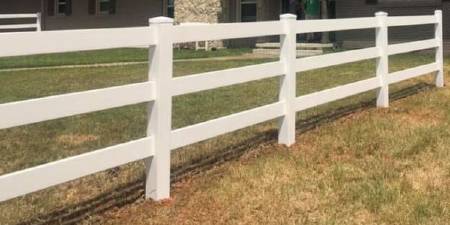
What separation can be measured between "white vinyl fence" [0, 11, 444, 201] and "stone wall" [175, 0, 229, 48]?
1568 centimetres

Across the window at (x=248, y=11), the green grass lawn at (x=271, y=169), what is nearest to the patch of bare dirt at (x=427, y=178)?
the green grass lawn at (x=271, y=169)

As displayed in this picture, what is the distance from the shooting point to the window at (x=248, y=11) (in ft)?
78.5

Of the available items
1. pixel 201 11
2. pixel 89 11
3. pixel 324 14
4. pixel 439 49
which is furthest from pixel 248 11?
pixel 439 49

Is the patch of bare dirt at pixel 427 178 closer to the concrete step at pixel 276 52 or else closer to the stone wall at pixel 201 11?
the concrete step at pixel 276 52

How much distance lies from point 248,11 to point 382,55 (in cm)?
1535

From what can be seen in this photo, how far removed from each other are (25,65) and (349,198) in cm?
1298

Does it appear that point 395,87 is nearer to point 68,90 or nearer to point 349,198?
point 68,90

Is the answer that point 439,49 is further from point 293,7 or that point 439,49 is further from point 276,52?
point 293,7

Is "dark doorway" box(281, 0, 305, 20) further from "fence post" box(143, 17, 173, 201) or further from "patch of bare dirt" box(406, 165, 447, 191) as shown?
"fence post" box(143, 17, 173, 201)

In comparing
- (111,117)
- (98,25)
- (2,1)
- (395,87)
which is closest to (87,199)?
(111,117)

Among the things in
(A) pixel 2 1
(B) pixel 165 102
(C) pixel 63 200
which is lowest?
(C) pixel 63 200

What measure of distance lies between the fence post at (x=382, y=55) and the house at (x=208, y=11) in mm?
11810

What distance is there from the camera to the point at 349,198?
5234 mm

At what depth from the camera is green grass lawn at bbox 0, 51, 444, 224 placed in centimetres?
491
